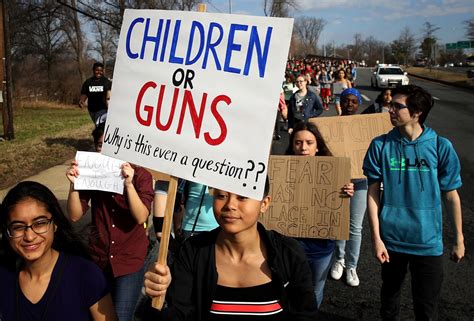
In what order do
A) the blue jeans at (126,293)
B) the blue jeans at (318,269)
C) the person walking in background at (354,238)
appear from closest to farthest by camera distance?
the blue jeans at (126,293) < the blue jeans at (318,269) < the person walking in background at (354,238)

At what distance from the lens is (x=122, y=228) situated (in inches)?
113

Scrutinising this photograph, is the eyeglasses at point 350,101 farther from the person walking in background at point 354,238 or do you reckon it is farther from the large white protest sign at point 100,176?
the large white protest sign at point 100,176

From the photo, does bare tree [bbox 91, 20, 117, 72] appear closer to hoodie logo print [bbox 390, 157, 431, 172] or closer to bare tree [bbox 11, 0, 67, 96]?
bare tree [bbox 11, 0, 67, 96]

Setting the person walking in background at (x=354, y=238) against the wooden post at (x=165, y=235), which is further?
the person walking in background at (x=354, y=238)

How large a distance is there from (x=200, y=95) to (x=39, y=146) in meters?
10.4

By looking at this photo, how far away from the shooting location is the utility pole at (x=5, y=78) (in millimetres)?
12055

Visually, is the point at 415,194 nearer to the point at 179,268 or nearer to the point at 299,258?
the point at 299,258

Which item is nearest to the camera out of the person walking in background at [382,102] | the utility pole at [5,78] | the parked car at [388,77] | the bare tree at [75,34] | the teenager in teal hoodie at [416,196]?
the teenager in teal hoodie at [416,196]

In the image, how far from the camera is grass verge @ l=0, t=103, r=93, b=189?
886 centimetres

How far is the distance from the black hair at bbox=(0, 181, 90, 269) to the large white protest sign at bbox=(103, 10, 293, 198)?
1.23 ft

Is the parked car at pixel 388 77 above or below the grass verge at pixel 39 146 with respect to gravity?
above

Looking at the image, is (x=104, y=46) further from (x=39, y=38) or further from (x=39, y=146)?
(x=39, y=146)

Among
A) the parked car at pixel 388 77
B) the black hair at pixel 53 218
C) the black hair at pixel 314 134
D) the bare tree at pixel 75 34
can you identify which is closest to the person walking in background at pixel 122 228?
the black hair at pixel 53 218

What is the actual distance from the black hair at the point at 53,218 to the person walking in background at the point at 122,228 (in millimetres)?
494
